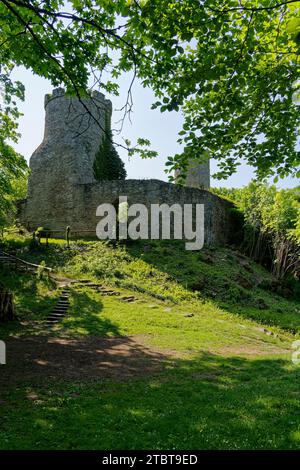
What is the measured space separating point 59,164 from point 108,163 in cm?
453

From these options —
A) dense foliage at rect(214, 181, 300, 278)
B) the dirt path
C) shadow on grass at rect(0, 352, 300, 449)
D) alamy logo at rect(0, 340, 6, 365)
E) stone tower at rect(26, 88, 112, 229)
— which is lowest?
the dirt path

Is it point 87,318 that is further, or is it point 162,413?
point 87,318

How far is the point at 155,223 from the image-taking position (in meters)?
24.5

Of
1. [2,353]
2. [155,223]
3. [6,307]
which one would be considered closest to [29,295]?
[6,307]

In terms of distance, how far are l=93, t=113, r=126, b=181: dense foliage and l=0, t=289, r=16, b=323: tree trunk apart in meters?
19.3

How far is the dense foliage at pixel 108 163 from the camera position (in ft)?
99.4

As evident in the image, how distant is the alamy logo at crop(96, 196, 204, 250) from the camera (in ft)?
78.2

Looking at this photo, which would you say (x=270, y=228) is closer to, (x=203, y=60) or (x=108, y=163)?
(x=108, y=163)

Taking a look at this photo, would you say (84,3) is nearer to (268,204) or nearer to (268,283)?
(268,283)

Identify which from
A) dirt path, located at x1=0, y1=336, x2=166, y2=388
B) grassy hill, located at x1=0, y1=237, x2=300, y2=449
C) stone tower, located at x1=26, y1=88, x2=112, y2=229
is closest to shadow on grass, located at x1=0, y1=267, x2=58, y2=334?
grassy hill, located at x1=0, y1=237, x2=300, y2=449

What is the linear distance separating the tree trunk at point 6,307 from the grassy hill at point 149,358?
0.60 meters

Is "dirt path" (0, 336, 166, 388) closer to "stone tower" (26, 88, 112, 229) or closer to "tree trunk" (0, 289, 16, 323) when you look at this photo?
"tree trunk" (0, 289, 16, 323)

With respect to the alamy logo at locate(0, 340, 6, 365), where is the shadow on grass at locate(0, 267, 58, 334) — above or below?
above

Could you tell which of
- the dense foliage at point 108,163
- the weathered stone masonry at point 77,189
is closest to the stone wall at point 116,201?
the weathered stone masonry at point 77,189
